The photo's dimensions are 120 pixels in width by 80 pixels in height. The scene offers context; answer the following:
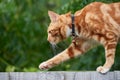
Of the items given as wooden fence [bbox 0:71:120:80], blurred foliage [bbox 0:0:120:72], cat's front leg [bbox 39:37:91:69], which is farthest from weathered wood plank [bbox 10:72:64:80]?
blurred foliage [bbox 0:0:120:72]

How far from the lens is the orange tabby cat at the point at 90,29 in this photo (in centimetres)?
534

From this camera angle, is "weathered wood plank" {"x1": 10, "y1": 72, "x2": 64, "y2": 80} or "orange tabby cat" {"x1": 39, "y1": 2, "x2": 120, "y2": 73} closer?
"weathered wood plank" {"x1": 10, "y1": 72, "x2": 64, "y2": 80}

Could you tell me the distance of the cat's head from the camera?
17.9ft

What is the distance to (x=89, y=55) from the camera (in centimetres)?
848

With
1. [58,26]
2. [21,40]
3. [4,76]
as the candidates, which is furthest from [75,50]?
[21,40]

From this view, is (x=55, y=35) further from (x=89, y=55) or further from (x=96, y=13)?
(x=89, y=55)

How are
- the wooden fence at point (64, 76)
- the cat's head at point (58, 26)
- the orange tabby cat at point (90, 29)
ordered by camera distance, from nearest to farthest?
the wooden fence at point (64, 76) < the orange tabby cat at point (90, 29) < the cat's head at point (58, 26)

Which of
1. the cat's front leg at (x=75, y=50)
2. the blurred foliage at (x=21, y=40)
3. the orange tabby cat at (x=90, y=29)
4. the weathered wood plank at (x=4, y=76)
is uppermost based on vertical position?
the orange tabby cat at (x=90, y=29)

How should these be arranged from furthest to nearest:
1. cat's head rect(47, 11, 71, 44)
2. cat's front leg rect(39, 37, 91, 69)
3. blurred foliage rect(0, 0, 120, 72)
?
1. blurred foliage rect(0, 0, 120, 72)
2. cat's front leg rect(39, 37, 91, 69)
3. cat's head rect(47, 11, 71, 44)

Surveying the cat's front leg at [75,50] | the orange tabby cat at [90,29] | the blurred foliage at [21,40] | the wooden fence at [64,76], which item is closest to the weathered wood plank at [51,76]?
the wooden fence at [64,76]

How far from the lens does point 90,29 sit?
5.40 metres

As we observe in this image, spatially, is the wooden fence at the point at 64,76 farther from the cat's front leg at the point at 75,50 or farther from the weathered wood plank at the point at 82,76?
the cat's front leg at the point at 75,50

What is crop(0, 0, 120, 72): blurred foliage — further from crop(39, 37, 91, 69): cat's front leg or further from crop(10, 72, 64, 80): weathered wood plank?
crop(10, 72, 64, 80): weathered wood plank

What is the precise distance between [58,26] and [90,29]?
1.11ft
